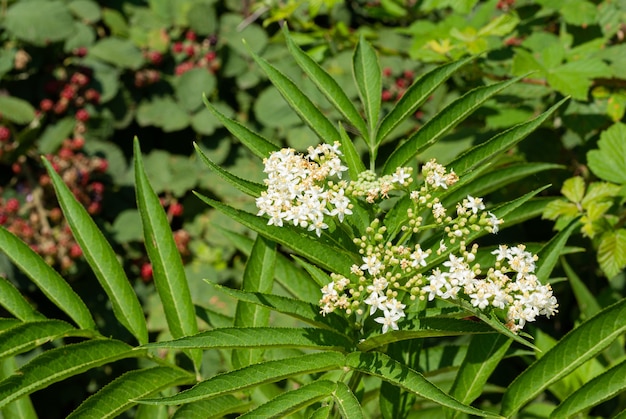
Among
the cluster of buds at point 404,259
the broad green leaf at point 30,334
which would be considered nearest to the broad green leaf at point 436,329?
the cluster of buds at point 404,259

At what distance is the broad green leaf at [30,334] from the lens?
157cm

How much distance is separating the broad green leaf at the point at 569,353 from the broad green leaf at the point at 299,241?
19.9 inches

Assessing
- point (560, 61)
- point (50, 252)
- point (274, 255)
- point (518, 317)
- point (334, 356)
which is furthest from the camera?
point (50, 252)

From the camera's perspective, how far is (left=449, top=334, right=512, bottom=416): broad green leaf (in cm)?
168

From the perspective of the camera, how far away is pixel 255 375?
1.37 metres

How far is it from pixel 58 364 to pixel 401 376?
0.76 meters

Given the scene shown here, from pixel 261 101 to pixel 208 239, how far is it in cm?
78

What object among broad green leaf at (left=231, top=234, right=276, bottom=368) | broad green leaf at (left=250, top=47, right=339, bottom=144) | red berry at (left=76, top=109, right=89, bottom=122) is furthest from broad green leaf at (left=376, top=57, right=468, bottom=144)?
red berry at (left=76, top=109, right=89, bottom=122)

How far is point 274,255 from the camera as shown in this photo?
1.78 m

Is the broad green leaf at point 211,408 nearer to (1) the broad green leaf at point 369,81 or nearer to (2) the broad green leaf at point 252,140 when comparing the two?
(2) the broad green leaf at point 252,140

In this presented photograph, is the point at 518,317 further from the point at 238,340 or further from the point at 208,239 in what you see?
the point at 208,239

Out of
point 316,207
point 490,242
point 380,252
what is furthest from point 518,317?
point 490,242

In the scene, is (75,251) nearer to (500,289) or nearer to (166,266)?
(166,266)

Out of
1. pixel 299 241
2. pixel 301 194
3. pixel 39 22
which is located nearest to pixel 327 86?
pixel 301 194
